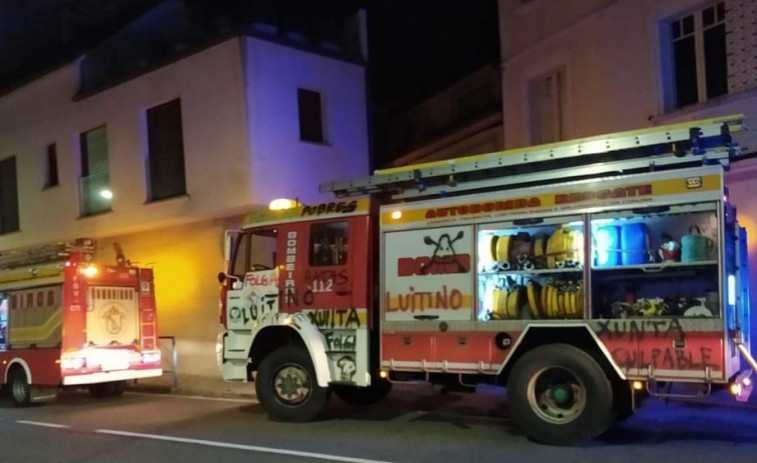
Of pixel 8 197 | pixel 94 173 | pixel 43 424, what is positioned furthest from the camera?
pixel 8 197

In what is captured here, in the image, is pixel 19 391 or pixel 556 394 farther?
pixel 19 391

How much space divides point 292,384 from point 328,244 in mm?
1900

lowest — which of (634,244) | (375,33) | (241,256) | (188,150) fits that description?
(241,256)

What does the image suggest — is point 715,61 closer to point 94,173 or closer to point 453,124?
point 453,124

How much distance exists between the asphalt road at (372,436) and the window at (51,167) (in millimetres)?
9634

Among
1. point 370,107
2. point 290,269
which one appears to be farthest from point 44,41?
point 290,269

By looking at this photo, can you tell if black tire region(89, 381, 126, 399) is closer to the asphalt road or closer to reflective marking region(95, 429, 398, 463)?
the asphalt road

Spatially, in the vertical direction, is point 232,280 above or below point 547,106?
below

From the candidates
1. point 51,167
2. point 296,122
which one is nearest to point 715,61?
point 296,122

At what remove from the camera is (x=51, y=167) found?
20328 millimetres

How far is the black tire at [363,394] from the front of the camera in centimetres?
1073

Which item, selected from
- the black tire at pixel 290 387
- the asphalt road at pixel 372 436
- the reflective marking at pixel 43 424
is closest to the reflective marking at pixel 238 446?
the asphalt road at pixel 372 436

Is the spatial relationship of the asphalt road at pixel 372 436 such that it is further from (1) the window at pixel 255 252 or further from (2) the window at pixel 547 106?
(2) the window at pixel 547 106

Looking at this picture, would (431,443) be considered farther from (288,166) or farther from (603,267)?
(288,166)
